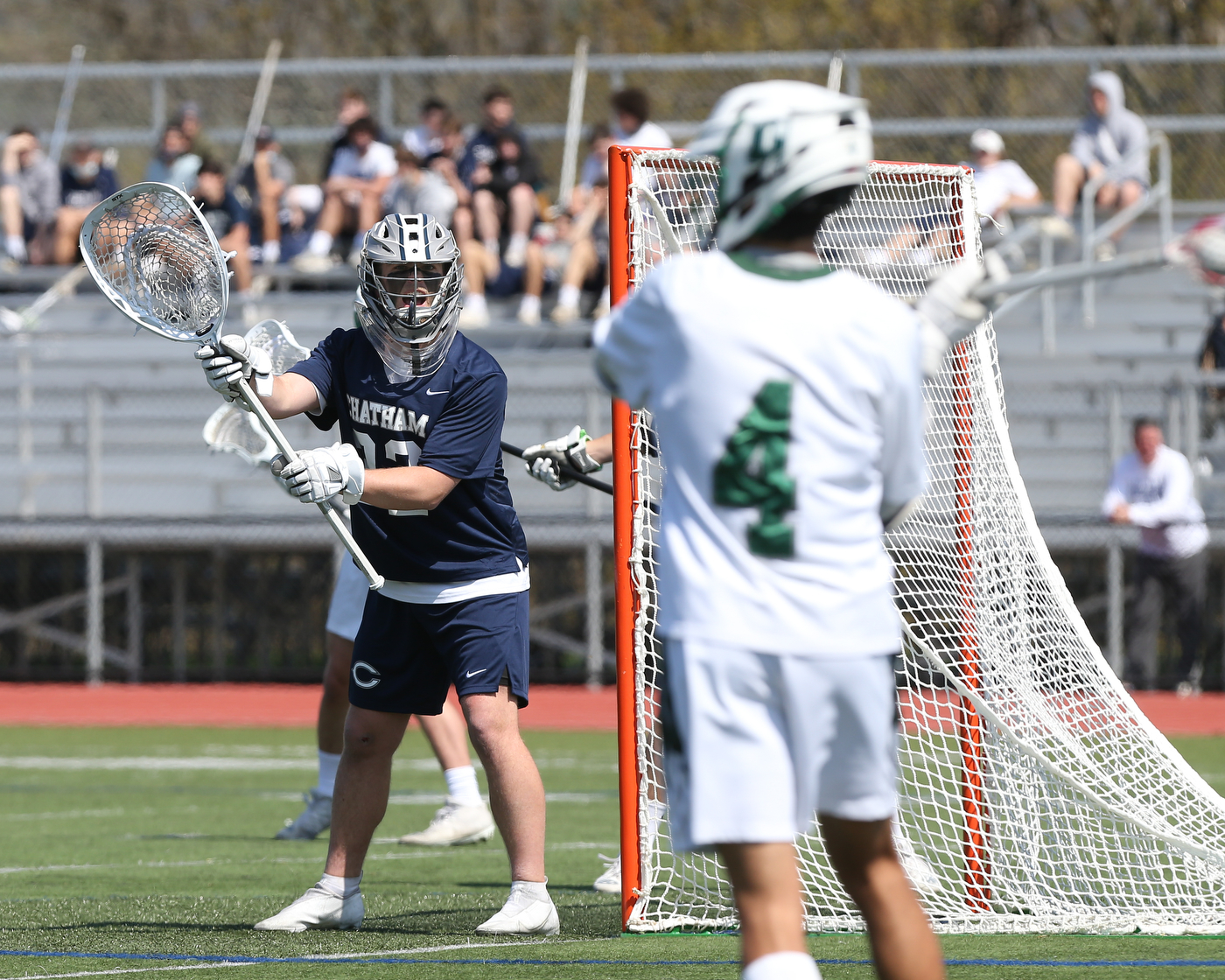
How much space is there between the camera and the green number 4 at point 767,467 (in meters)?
3.16

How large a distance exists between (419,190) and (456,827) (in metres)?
8.98

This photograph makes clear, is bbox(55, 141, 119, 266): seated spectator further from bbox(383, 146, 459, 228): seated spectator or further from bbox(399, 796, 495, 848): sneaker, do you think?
bbox(399, 796, 495, 848): sneaker

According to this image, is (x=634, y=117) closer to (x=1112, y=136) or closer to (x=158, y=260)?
(x=1112, y=136)

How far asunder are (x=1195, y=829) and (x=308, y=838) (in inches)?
143

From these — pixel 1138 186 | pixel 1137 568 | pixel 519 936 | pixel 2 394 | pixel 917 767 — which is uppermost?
pixel 1138 186

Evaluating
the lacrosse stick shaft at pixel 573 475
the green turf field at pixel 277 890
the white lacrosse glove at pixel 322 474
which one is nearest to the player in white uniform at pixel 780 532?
the green turf field at pixel 277 890

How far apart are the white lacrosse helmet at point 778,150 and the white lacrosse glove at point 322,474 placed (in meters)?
2.03

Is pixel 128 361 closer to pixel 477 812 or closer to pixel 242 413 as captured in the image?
pixel 477 812

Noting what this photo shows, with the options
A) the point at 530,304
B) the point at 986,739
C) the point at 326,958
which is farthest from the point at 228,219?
the point at 326,958

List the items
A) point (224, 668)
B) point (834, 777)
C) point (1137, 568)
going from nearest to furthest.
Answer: point (834, 777), point (1137, 568), point (224, 668)

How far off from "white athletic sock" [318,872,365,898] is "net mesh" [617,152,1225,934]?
79 cm

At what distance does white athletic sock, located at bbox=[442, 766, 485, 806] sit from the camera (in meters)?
7.72

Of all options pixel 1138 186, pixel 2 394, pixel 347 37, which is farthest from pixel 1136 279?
pixel 347 37

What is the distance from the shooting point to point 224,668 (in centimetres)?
1571
